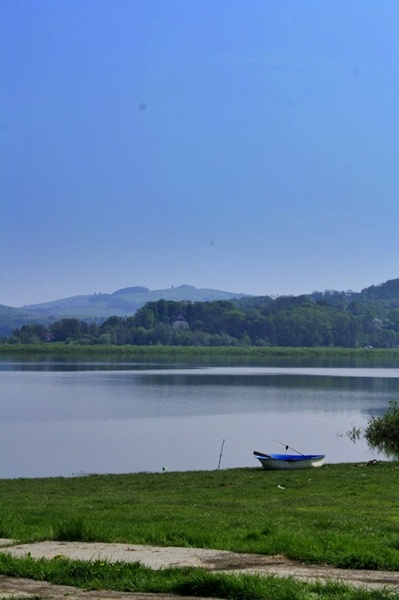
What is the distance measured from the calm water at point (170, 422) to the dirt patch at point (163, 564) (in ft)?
77.0

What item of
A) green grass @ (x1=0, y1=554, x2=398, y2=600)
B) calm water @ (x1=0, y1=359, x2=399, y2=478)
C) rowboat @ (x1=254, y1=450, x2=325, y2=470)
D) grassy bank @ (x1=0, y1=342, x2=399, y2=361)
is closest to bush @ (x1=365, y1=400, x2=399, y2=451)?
calm water @ (x1=0, y1=359, x2=399, y2=478)

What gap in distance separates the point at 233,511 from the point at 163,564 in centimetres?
758

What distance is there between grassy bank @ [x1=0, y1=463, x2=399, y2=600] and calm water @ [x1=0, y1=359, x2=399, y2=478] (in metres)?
9.95

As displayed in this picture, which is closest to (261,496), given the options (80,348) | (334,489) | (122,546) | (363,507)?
(334,489)

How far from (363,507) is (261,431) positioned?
32272 mm

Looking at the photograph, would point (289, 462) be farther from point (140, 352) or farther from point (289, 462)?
point (140, 352)

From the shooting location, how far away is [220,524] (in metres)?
13.1

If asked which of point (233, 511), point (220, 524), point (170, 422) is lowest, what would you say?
point (170, 422)

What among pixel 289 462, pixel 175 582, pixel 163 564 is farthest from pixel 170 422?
pixel 175 582

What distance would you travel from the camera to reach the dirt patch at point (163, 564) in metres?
8.24

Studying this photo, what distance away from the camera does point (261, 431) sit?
49406 mm

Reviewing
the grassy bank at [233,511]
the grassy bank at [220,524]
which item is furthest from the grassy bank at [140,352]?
the grassy bank at [220,524]

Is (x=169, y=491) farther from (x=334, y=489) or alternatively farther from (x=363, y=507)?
(x=363, y=507)

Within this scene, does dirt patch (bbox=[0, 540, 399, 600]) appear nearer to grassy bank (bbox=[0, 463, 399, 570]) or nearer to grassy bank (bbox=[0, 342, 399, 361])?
grassy bank (bbox=[0, 463, 399, 570])
